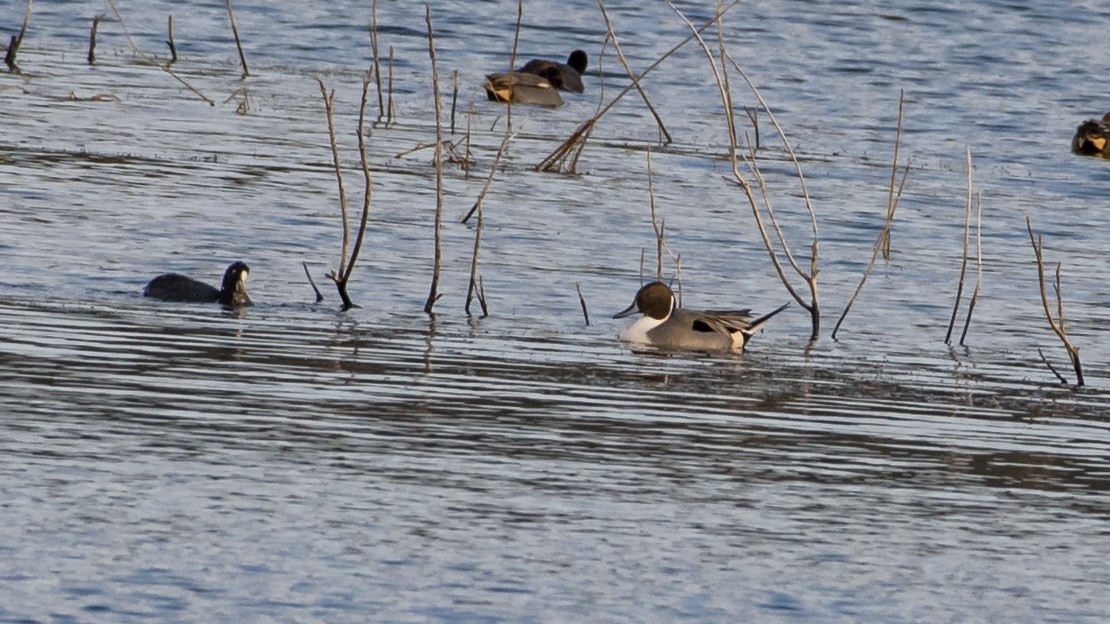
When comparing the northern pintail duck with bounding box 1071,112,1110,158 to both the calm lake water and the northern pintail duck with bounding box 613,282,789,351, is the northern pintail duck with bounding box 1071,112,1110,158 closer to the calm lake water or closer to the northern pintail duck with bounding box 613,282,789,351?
the calm lake water

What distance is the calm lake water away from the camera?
6.47 m

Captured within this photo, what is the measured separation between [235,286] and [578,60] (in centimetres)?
1636

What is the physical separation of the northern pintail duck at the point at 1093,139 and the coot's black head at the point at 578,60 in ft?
24.9

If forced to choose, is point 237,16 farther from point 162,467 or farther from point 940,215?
point 162,467

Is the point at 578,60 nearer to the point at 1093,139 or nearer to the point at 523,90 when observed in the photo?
the point at 523,90

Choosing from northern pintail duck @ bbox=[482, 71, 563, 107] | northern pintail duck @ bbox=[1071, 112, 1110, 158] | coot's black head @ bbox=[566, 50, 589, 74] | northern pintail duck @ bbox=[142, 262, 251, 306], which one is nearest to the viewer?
northern pintail duck @ bbox=[142, 262, 251, 306]


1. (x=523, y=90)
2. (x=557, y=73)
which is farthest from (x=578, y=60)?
(x=523, y=90)

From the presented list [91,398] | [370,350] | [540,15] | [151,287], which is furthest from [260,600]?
[540,15]

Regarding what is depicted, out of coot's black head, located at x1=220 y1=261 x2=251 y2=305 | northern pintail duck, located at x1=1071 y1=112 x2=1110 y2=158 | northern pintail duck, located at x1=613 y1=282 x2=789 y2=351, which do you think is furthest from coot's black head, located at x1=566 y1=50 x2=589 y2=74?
northern pintail duck, located at x1=613 y1=282 x2=789 y2=351

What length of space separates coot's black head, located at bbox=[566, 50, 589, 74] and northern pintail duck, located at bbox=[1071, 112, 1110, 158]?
7.60 meters

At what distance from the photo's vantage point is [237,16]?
97.9 ft

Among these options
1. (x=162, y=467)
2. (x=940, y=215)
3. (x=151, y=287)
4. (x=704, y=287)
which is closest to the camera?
(x=162, y=467)

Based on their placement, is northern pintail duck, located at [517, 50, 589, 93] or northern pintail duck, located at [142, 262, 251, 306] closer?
northern pintail duck, located at [142, 262, 251, 306]

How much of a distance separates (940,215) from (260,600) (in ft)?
40.2
